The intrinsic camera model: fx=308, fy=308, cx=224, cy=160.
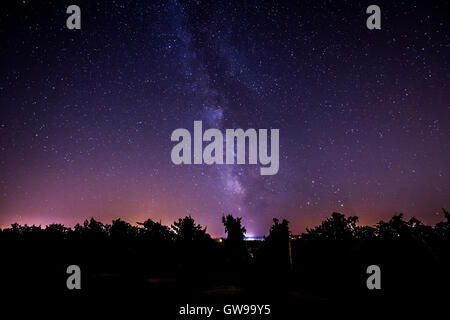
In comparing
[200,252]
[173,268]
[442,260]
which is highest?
[442,260]

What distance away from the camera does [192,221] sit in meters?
16.4

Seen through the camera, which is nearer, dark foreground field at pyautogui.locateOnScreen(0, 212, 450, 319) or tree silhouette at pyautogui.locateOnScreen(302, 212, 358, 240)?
dark foreground field at pyautogui.locateOnScreen(0, 212, 450, 319)

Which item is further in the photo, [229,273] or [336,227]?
[336,227]

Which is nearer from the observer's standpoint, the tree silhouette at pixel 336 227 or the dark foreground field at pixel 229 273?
the dark foreground field at pixel 229 273
